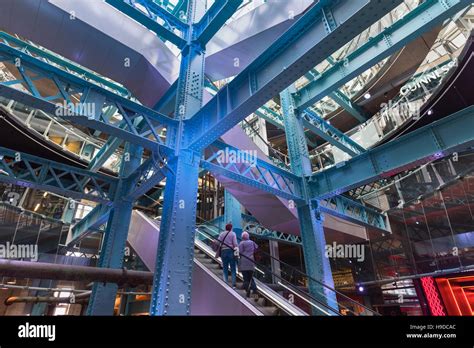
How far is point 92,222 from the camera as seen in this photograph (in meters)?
11.8

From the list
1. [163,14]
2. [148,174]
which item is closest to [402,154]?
[148,174]

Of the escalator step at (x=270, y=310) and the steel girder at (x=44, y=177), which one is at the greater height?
→ the steel girder at (x=44, y=177)

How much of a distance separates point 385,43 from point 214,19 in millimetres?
5636

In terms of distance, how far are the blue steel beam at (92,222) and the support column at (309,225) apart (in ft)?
23.9

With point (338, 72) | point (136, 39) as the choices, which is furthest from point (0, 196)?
point (338, 72)

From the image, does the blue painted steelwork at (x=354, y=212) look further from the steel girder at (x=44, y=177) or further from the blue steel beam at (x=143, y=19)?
the steel girder at (x=44, y=177)

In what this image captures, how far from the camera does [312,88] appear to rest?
11.2 m

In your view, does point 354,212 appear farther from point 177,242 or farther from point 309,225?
point 177,242

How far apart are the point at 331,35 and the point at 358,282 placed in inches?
658

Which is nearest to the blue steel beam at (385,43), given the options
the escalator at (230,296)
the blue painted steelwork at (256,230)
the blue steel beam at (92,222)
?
the blue painted steelwork at (256,230)

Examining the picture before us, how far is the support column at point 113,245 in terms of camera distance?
809cm

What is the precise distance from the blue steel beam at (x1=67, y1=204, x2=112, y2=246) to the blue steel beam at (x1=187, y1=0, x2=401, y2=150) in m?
5.89

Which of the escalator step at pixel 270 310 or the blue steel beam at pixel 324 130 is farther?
the blue steel beam at pixel 324 130
